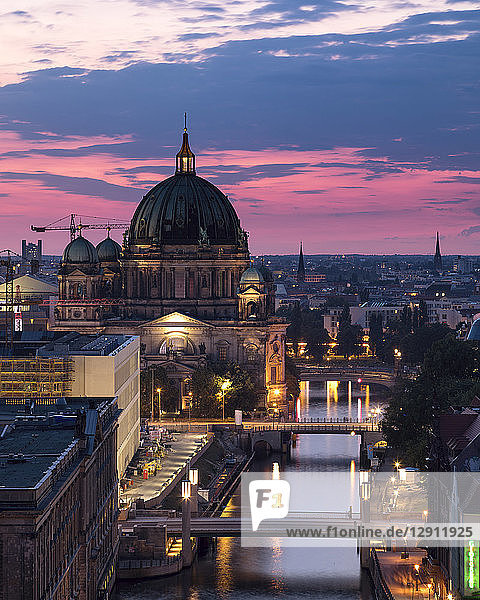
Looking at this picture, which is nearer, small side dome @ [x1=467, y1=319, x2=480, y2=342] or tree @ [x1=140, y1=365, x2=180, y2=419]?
tree @ [x1=140, y1=365, x2=180, y2=419]

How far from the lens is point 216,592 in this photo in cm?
10275

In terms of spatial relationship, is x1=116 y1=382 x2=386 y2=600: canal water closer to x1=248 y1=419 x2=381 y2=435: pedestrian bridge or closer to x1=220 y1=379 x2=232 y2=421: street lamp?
x1=248 y1=419 x2=381 y2=435: pedestrian bridge

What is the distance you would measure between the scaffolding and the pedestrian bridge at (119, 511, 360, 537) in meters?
12.0

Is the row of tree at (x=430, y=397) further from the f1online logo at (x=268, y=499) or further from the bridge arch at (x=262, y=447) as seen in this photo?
the bridge arch at (x=262, y=447)

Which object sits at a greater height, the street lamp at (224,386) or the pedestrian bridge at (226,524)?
the street lamp at (224,386)

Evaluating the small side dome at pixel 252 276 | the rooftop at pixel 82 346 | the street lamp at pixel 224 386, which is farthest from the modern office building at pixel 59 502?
the small side dome at pixel 252 276

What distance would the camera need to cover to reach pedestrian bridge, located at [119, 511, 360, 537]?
364 ft

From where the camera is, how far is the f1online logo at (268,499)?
390ft

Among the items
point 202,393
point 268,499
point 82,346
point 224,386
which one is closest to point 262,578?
point 268,499

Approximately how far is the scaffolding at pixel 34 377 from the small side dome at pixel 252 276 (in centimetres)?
7237

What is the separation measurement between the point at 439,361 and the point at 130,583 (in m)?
57.7

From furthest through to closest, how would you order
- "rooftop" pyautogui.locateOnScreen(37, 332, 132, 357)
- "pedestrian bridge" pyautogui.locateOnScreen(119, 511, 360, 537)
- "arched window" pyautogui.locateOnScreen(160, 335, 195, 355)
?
"arched window" pyautogui.locateOnScreen(160, 335, 195, 355), "rooftop" pyautogui.locateOnScreen(37, 332, 132, 357), "pedestrian bridge" pyautogui.locateOnScreen(119, 511, 360, 537)

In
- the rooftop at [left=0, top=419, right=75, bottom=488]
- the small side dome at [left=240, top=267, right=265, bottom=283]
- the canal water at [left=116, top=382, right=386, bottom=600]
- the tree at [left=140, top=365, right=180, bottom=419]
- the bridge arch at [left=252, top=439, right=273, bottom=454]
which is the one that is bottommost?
the canal water at [left=116, top=382, right=386, bottom=600]

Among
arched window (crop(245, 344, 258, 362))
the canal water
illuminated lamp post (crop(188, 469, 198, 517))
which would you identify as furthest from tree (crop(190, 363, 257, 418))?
the canal water
